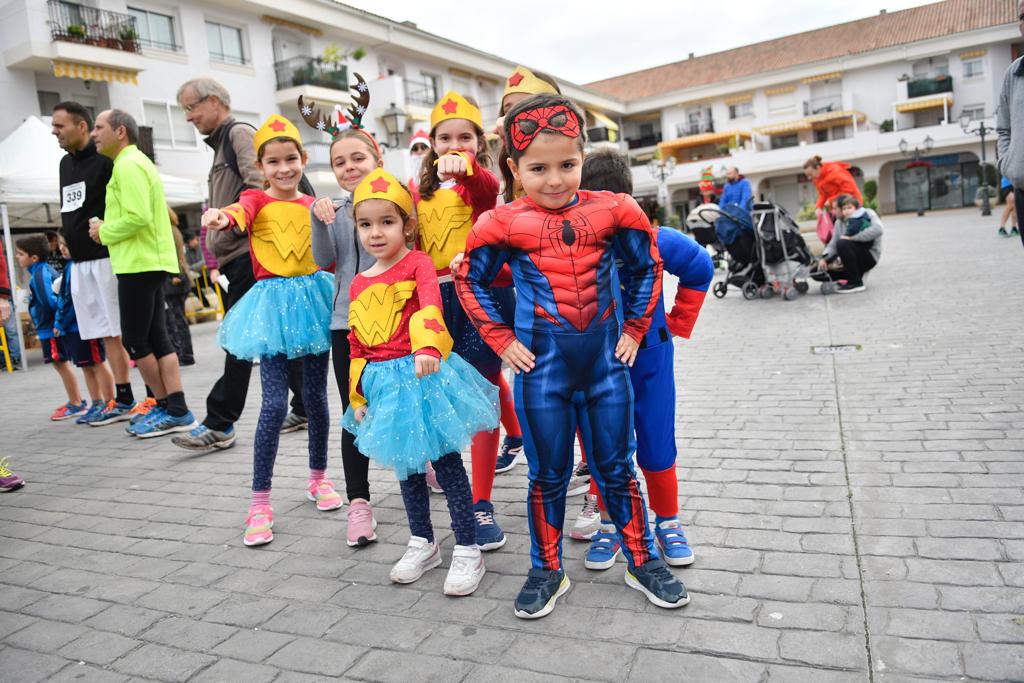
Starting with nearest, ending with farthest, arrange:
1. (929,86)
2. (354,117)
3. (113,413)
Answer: (354,117) → (113,413) → (929,86)

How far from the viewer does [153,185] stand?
18.0ft

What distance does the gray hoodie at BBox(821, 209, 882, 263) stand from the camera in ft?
33.6

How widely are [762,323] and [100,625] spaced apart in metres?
7.75

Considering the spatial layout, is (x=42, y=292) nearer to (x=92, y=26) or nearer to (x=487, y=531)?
(x=487, y=531)

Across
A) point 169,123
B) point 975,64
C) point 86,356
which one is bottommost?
point 86,356

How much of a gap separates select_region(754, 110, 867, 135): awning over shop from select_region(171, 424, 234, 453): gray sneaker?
152 feet

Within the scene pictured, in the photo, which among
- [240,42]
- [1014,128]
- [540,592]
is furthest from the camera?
[240,42]

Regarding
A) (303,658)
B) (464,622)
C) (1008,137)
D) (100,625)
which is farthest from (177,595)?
(1008,137)

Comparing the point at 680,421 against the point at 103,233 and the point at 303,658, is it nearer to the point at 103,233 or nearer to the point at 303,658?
the point at 303,658

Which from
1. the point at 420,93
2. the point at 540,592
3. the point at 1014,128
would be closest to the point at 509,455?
the point at 540,592

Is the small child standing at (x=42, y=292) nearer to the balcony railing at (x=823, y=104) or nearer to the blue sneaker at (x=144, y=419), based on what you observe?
the blue sneaker at (x=144, y=419)

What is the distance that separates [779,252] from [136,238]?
8146 mm

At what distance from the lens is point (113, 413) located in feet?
22.4

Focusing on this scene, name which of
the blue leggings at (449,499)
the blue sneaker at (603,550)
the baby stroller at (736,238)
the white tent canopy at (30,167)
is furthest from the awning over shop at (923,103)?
the blue leggings at (449,499)
